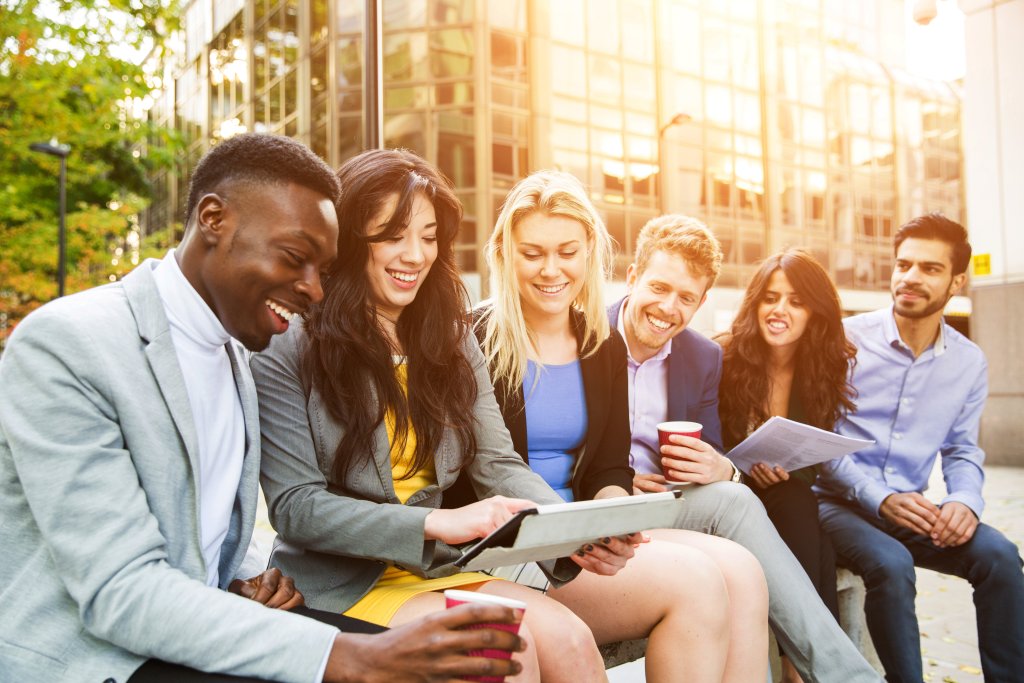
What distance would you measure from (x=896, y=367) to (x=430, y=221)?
254 cm

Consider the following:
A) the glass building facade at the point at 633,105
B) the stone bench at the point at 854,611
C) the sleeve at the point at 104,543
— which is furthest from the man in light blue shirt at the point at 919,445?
the glass building facade at the point at 633,105

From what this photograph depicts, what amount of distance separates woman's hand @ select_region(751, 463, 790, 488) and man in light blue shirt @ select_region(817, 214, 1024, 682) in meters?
0.41

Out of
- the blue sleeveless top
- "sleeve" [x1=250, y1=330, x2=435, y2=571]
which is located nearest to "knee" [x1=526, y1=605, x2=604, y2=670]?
"sleeve" [x1=250, y1=330, x2=435, y2=571]

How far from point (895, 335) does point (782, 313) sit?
2.34 feet

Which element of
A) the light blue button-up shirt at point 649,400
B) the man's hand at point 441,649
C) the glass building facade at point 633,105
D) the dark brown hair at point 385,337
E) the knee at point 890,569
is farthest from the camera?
the glass building facade at point 633,105

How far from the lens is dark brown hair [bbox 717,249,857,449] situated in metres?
3.71

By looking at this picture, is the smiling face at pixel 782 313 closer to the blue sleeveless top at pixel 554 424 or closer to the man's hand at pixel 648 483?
the man's hand at pixel 648 483

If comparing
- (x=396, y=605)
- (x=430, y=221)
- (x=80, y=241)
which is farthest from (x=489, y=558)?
(x=80, y=241)

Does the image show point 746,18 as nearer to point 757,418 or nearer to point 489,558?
point 757,418

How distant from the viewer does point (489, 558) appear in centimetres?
177

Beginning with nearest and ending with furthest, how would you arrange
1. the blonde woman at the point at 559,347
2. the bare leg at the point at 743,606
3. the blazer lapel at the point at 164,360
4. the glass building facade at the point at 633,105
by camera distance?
the blazer lapel at the point at 164,360 → the bare leg at the point at 743,606 → the blonde woman at the point at 559,347 → the glass building facade at the point at 633,105

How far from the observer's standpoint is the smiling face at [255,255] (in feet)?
6.09

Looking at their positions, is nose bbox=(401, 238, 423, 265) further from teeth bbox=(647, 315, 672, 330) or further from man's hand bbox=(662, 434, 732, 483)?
teeth bbox=(647, 315, 672, 330)

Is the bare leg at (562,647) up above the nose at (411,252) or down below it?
below
